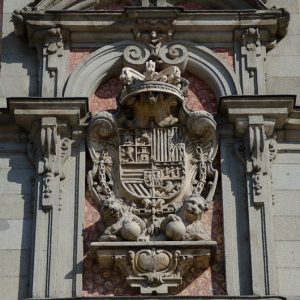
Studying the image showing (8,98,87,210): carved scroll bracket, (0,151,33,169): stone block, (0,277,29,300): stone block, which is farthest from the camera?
(0,151,33,169): stone block

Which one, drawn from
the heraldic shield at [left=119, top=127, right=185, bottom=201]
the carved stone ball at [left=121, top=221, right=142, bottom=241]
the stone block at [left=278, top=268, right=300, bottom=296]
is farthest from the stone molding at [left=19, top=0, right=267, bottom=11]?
the stone block at [left=278, top=268, right=300, bottom=296]

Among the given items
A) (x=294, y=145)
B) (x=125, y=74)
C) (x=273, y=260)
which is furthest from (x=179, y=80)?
(x=273, y=260)

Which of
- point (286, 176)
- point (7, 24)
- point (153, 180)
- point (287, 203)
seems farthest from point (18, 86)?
point (287, 203)

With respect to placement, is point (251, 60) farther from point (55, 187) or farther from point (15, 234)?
point (15, 234)

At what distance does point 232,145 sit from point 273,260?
64.3 inches

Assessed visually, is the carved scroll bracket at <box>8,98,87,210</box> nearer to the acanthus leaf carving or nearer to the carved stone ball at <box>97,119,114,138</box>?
the acanthus leaf carving

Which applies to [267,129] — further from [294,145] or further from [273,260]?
[273,260]

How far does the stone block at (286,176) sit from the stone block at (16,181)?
2898 millimetres

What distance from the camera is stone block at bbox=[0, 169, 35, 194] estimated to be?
13828 millimetres

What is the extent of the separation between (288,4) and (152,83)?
2.43 meters

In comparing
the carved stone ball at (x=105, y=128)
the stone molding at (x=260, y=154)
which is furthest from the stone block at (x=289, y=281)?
the carved stone ball at (x=105, y=128)

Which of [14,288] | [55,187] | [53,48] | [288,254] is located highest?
[53,48]

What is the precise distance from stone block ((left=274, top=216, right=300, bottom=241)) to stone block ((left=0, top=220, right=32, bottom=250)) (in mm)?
2875

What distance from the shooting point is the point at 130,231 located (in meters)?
13.3
